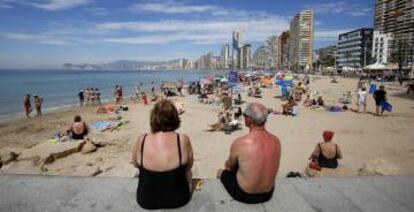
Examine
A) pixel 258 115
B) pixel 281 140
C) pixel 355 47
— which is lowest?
pixel 281 140

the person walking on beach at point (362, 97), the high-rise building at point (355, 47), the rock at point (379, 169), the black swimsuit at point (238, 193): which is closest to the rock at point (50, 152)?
the black swimsuit at point (238, 193)

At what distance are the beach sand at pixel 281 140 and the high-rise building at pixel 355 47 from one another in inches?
4146

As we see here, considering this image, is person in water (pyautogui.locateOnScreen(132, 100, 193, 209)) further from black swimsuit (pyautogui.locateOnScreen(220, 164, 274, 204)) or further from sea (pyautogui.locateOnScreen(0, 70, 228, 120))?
sea (pyautogui.locateOnScreen(0, 70, 228, 120))

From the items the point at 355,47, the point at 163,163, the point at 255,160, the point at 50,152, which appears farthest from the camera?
the point at 355,47

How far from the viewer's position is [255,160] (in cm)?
259

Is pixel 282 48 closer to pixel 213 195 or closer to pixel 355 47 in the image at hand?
pixel 355 47

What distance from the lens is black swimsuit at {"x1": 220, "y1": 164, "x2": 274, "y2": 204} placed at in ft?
8.65

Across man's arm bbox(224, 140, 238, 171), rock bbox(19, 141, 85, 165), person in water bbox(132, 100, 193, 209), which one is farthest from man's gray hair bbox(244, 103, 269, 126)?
rock bbox(19, 141, 85, 165)

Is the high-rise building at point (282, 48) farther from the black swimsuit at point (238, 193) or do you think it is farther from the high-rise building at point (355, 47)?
the black swimsuit at point (238, 193)

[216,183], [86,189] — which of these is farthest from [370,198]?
[86,189]

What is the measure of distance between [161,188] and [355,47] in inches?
5260

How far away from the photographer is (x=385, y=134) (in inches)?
432

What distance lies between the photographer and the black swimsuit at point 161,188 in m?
2.43

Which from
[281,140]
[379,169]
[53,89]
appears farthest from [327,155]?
[53,89]
